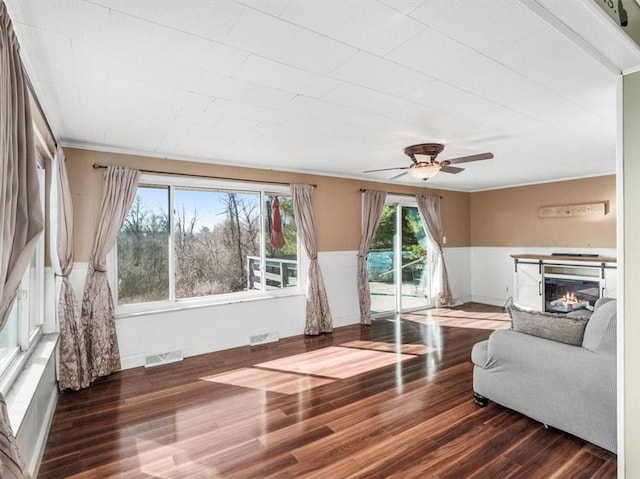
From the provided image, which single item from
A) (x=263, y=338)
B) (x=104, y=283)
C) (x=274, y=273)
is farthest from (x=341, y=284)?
(x=104, y=283)

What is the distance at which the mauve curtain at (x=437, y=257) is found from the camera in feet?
22.9

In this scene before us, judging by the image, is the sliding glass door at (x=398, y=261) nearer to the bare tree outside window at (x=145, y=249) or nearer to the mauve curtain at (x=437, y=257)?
the mauve curtain at (x=437, y=257)

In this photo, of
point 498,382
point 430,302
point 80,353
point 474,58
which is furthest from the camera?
point 430,302

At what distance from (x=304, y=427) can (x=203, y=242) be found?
281 centimetres

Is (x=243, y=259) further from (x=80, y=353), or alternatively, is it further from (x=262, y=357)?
(x=80, y=353)

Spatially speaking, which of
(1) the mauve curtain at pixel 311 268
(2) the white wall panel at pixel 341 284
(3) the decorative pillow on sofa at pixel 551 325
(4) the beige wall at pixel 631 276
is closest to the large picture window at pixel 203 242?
(1) the mauve curtain at pixel 311 268

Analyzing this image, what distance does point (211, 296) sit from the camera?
4.69 m

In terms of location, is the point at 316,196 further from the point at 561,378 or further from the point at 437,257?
the point at 561,378

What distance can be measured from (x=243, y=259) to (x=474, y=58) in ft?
12.5

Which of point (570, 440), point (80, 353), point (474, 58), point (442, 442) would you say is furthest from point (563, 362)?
point (80, 353)

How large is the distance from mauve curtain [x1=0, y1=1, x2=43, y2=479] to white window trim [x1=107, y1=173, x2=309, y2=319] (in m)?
2.62

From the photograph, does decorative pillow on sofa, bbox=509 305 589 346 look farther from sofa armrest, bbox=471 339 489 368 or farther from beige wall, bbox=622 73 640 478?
beige wall, bbox=622 73 640 478

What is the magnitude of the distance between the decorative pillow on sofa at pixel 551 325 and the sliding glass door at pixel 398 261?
3459 mm

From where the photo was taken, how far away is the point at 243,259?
4.97 m
